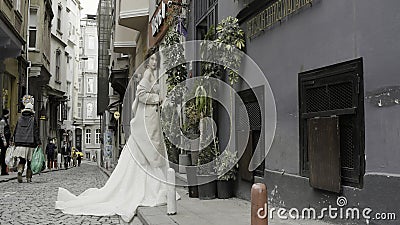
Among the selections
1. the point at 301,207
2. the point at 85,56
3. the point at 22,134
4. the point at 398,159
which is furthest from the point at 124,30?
the point at 85,56

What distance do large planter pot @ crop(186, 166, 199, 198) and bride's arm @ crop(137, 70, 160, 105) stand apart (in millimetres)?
1291

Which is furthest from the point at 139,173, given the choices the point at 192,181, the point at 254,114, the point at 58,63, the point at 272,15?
the point at 58,63

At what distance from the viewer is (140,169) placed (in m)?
8.56

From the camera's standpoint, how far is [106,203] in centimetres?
829

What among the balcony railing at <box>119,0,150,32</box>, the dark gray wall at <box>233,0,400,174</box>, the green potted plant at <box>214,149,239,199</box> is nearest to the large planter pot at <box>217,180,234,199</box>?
the green potted plant at <box>214,149,239,199</box>

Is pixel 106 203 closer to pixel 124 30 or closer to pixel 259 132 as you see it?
pixel 259 132

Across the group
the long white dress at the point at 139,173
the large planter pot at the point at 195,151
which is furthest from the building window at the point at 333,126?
the long white dress at the point at 139,173

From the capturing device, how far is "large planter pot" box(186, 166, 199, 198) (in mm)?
8986

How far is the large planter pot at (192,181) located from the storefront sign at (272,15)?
95.5 inches

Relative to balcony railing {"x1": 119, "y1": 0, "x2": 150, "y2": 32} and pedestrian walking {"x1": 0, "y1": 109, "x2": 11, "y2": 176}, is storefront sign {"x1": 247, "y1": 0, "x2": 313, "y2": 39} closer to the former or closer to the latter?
pedestrian walking {"x1": 0, "y1": 109, "x2": 11, "y2": 176}

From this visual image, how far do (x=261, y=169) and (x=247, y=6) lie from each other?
2.55m

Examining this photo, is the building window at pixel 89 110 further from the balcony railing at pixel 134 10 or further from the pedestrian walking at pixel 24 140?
the pedestrian walking at pixel 24 140

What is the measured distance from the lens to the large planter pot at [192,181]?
8986mm

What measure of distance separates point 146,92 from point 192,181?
171cm
